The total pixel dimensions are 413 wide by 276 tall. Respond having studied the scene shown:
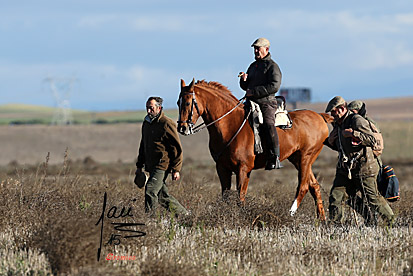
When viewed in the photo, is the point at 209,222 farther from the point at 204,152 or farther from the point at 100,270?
the point at 204,152

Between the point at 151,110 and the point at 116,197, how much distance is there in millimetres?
1942

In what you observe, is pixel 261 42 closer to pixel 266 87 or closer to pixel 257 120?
pixel 266 87

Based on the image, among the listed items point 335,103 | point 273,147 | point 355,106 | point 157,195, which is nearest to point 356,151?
point 355,106

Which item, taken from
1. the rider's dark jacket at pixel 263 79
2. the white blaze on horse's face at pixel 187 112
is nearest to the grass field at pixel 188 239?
the white blaze on horse's face at pixel 187 112

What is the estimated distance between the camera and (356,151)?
9836 mm

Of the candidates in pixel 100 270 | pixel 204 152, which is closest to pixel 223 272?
pixel 100 270

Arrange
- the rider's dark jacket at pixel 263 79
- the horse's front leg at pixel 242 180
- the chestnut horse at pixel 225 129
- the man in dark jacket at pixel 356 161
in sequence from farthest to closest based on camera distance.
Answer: the rider's dark jacket at pixel 263 79, the horse's front leg at pixel 242 180, the chestnut horse at pixel 225 129, the man in dark jacket at pixel 356 161

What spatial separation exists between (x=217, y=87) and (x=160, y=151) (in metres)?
1.70

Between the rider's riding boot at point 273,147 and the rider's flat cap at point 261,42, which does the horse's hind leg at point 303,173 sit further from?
the rider's flat cap at point 261,42

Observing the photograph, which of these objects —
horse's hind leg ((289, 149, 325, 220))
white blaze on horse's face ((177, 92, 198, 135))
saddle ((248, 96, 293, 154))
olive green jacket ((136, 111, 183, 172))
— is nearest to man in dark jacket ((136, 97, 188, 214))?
olive green jacket ((136, 111, 183, 172))

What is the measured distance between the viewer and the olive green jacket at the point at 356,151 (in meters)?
9.57

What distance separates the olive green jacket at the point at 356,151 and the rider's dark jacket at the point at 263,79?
1.43 metres

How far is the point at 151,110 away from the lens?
10.2 m

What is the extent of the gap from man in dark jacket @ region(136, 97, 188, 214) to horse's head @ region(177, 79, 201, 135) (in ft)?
0.58
